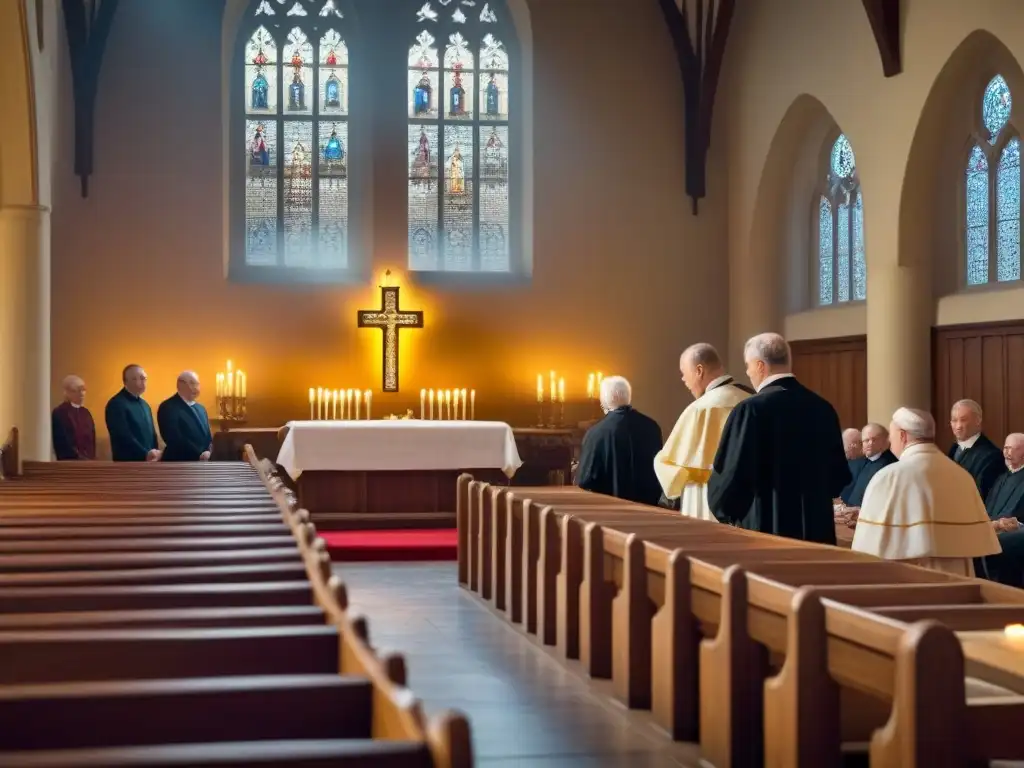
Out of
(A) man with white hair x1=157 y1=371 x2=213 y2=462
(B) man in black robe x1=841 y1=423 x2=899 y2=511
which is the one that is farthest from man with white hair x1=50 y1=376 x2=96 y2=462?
(B) man in black robe x1=841 y1=423 x2=899 y2=511

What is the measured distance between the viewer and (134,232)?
13.8 metres

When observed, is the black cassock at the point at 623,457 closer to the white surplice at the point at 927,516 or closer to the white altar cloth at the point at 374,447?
the white surplice at the point at 927,516

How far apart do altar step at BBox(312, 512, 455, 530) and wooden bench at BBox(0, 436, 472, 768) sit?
7529 millimetres

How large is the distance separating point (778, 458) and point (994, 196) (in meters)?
6.38

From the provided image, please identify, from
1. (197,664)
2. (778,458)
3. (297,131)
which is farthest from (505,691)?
(297,131)

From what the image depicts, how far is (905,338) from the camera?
37.8 feet

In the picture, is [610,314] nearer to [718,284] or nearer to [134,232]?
[718,284]

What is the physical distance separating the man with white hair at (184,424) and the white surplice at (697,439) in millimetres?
5185

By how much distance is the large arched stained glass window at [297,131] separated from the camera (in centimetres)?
1454

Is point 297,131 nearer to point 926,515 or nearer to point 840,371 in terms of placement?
point 840,371

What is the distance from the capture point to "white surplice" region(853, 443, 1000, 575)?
575 centimetres

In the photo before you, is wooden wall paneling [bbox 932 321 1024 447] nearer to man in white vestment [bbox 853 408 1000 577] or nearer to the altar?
the altar

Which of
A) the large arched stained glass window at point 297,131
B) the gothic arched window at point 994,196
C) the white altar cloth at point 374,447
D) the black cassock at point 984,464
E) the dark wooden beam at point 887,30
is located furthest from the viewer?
the large arched stained glass window at point 297,131

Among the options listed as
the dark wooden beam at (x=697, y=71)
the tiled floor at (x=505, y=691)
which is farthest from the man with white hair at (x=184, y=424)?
the dark wooden beam at (x=697, y=71)
